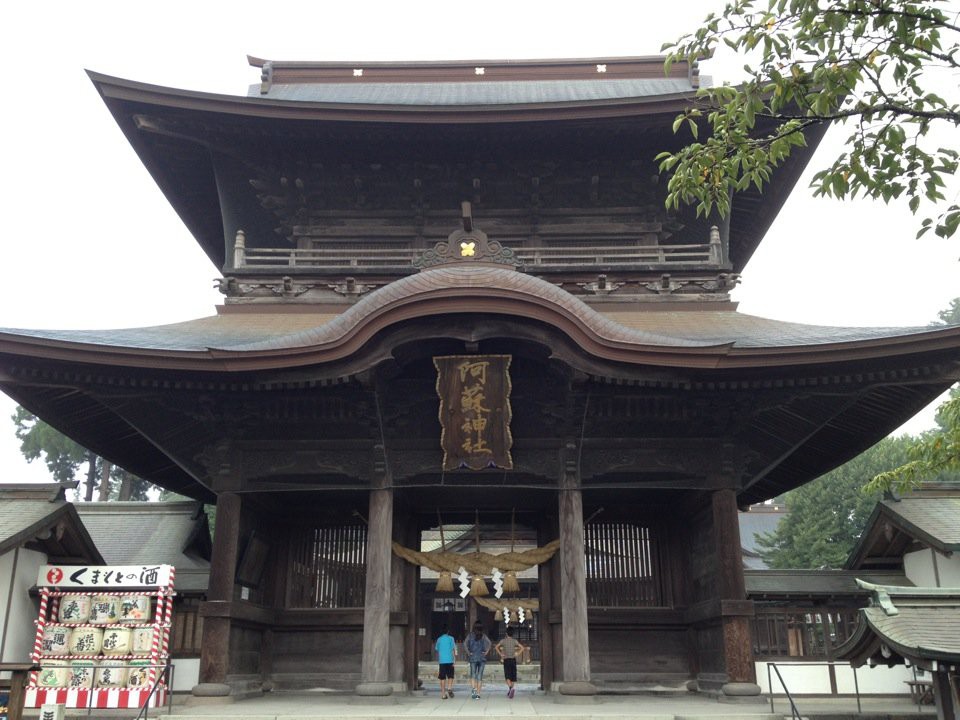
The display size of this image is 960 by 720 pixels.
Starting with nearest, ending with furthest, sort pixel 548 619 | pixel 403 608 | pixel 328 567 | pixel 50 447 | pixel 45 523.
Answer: pixel 45 523, pixel 548 619, pixel 403 608, pixel 328 567, pixel 50 447

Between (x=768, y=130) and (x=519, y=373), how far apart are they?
726 centimetres

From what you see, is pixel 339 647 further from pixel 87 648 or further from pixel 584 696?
pixel 584 696

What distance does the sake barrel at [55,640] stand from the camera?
39.1 feet

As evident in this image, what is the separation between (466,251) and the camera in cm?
1248

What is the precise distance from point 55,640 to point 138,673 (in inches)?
56.0

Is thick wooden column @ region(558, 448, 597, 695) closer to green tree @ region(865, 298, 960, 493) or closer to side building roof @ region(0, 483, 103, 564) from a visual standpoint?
green tree @ region(865, 298, 960, 493)

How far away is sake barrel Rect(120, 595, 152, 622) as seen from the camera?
12039mm

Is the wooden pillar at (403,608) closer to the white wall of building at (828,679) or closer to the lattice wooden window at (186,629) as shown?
the lattice wooden window at (186,629)

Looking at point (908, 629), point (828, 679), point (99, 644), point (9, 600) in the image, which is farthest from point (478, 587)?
point (908, 629)

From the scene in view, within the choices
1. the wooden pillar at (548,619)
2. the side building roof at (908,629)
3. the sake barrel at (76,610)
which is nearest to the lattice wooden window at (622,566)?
the wooden pillar at (548,619)

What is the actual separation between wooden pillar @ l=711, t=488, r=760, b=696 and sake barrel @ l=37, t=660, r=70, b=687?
979 centimetres

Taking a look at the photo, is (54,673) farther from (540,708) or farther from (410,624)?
(540,708)

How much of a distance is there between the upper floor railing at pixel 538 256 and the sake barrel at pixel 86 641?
6.55 metres

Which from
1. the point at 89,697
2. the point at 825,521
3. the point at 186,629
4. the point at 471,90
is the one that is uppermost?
the point at 471,90
